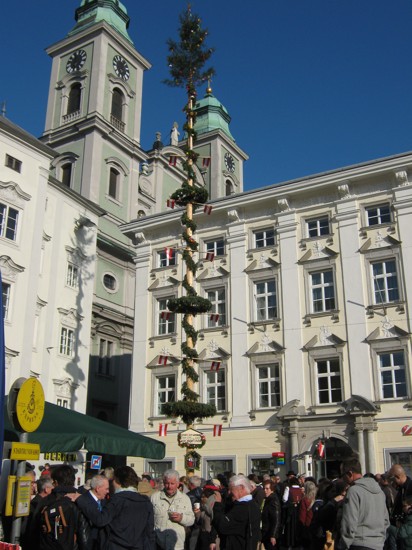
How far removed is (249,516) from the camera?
23.8ft

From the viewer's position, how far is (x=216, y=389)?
2923cm

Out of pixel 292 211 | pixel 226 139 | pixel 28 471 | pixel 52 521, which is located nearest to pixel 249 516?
pixel 52 521

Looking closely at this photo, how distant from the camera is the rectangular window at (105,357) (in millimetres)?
38250

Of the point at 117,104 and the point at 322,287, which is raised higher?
the point at 117,104

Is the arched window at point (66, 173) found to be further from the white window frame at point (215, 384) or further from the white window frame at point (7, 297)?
the white window frame at point (215, 384)

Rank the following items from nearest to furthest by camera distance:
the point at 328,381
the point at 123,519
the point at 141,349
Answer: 1. the point at 123,519
2. the point at 328,381
3. the point at 141,349

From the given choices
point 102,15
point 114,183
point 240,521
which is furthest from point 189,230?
point 102,15

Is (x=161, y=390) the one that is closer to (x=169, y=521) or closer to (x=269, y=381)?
(x=269, y=381)

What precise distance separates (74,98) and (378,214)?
27599 mm

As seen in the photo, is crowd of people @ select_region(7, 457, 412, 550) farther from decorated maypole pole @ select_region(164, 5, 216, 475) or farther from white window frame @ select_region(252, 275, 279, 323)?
white window frame @ select_region(252, 275, 279, 323)

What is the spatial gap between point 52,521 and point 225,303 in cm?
2362

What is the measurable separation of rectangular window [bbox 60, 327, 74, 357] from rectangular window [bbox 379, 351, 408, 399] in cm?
1568

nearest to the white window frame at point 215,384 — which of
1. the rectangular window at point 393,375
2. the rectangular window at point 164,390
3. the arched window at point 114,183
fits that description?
the rectangular window at point 164,390

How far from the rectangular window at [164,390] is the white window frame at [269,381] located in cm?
445
